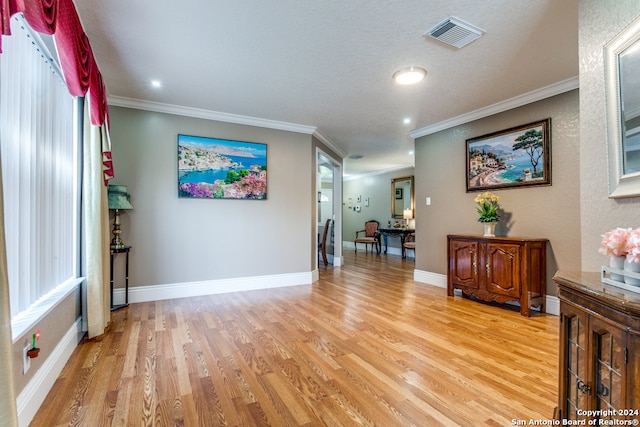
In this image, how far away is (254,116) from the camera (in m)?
4.23

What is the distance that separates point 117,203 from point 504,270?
4.32 meters

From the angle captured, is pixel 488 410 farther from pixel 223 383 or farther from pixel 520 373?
pixel 223 383

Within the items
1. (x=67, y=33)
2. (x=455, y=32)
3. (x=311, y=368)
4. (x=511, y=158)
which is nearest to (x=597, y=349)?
(x=311, y=368)

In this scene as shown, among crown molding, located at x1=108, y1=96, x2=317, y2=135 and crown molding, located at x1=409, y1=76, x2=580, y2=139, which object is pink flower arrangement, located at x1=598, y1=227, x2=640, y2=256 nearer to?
crown molding, located at x1=409, y1=76, x2=580, y2=139

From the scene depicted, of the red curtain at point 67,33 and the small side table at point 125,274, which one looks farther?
the small side table at point 125,274

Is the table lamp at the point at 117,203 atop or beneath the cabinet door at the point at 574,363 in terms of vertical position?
atop

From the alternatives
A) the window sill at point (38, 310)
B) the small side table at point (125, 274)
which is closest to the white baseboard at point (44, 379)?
the window sill at point (38, 310)

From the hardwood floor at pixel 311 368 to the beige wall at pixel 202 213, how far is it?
0.65 m

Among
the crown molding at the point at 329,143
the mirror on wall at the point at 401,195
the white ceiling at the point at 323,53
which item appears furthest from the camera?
the mirror on wall at the point at 401,195

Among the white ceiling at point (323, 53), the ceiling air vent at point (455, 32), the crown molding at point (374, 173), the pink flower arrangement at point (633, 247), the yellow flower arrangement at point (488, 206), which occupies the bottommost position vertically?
the pink flower arrangement at point (633, 247)

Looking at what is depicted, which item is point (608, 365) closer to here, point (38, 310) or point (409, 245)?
point (38, 310)

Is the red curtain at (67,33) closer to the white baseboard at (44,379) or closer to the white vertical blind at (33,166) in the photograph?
the white vertical blind at (33,166)

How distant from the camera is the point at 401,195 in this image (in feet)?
27.5

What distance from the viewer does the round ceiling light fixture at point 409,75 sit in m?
2.86
